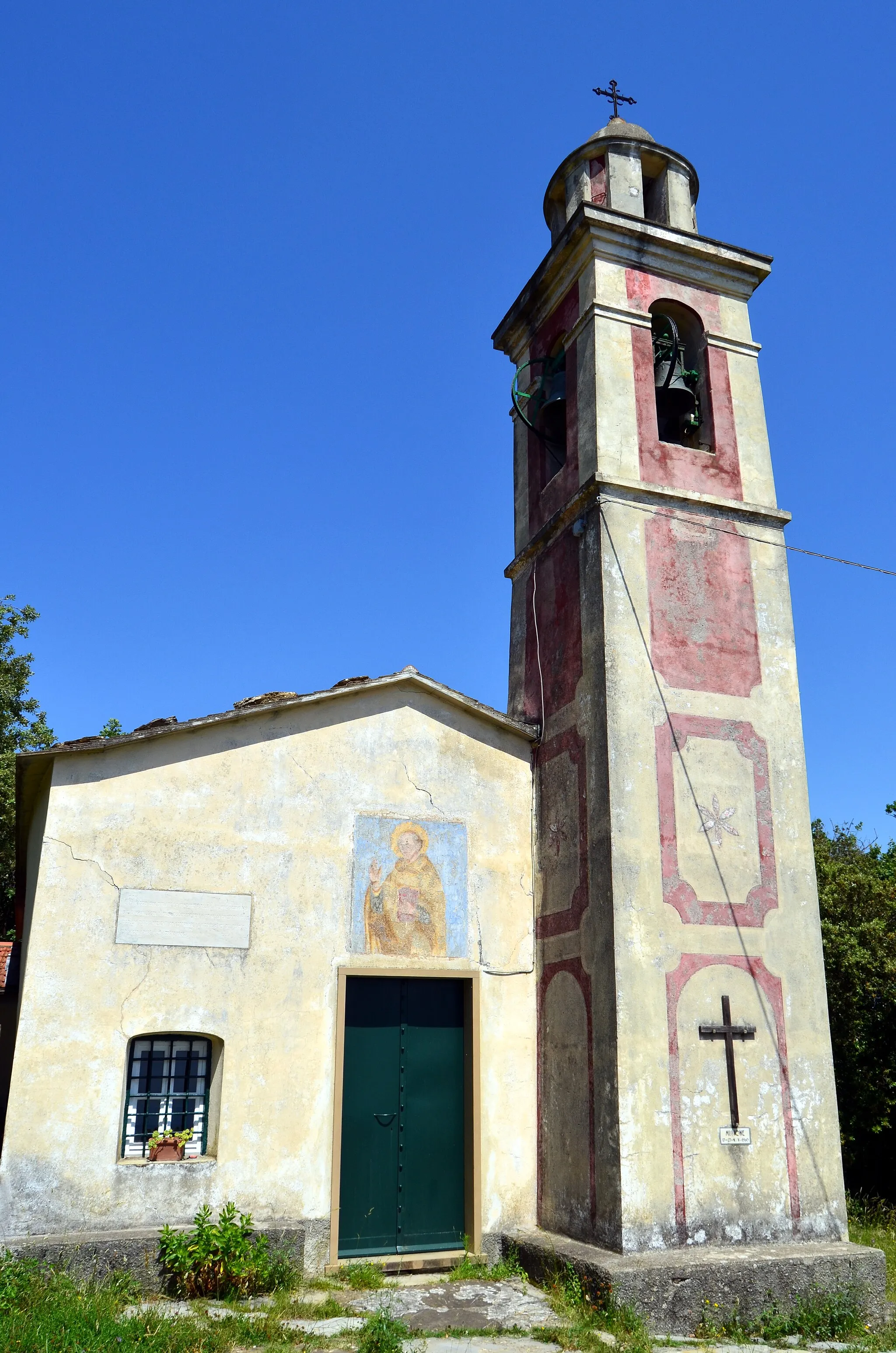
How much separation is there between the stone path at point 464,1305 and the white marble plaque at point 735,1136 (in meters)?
1.89

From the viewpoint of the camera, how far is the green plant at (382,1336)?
6520 mm

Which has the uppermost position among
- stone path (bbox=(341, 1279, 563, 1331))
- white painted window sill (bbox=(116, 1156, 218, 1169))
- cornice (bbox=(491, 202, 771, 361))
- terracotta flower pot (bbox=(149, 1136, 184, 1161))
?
cornice (bbox=(491, 202, 771, 361))

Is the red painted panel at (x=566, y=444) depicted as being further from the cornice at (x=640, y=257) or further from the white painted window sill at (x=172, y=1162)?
the white painted window sill at (x=172, y=1162)

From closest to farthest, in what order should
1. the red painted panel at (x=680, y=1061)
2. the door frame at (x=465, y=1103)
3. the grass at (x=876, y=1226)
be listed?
the red painted panel at (x=680, y=1061) → the door frame at (x=465, y=1103) → the grass at (x=876, y=1226)

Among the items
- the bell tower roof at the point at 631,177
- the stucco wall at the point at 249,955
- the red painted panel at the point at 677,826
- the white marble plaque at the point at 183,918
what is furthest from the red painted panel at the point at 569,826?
the bell tower roof at the point at 631,177

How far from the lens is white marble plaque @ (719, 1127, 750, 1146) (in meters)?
8.44

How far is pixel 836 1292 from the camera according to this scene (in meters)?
7.84

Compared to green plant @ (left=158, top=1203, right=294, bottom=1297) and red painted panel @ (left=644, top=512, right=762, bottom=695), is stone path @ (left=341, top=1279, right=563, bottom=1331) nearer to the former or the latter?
green plant @ (left=158, top=1203, right=294, bottom=1297)

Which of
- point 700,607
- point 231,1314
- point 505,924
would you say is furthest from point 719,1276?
point 700,607

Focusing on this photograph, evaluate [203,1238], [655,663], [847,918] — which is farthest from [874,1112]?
[203,1238]

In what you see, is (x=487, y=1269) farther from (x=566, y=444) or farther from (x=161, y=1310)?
(x=566, y=444)

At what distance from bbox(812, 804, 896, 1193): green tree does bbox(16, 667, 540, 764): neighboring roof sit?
6.78 meters

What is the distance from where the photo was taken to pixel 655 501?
401 inches

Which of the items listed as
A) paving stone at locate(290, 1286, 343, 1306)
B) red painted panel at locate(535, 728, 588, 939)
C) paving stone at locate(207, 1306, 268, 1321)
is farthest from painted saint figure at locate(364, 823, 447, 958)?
paving stone at locate(207, 1306, 268, 1321)
